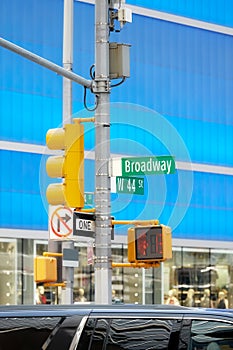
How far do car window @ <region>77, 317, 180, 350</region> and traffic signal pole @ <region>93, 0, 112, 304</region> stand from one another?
30.1 ft

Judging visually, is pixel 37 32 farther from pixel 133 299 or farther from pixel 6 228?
pixel 133 299

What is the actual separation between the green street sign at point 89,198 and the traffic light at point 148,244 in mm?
750

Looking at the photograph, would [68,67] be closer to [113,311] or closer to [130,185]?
[130,185]

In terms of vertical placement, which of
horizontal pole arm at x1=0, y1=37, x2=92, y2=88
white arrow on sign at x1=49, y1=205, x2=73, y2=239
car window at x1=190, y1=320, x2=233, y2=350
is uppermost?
horizontal pole arm at x1=0, y1=37, x2=92, y2=88

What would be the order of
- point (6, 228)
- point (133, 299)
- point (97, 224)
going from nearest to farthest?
point (97, 224) < point (6, 228) < point (133, 299)

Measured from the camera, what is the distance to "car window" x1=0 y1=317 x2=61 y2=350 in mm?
8336

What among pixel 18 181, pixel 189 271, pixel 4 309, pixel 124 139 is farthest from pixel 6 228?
pixel 4 309

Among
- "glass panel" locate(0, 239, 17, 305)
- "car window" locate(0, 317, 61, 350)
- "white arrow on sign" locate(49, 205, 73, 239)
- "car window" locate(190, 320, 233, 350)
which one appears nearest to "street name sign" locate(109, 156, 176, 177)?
"white arrow on sign" locate(49, 205, 73, 239)

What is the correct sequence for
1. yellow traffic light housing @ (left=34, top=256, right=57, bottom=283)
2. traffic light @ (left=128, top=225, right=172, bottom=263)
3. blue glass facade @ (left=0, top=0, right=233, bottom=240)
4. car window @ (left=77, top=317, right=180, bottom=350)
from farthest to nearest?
blue glass facade @ (left=0, top=0, right=233, bottom=240), yellow traffic light housing @ (left=34, top=256, right=57, bottom=283), traffic light @ (left=128, top=225, right=172, bottom=263), car window @ (left=77, top=317, right=180, bottom=350)

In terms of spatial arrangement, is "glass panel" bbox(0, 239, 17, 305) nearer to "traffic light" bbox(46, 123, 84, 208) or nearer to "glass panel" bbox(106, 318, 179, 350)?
"traffic light" bbox(46, 123, 84, 208)

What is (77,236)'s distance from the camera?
58.6ft

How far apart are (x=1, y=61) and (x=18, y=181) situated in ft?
14.6

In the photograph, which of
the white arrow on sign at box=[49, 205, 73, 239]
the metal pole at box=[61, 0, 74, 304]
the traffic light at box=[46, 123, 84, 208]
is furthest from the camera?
the metal pole at box=[61, 0, 74, 304]

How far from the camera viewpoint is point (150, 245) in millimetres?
18484
